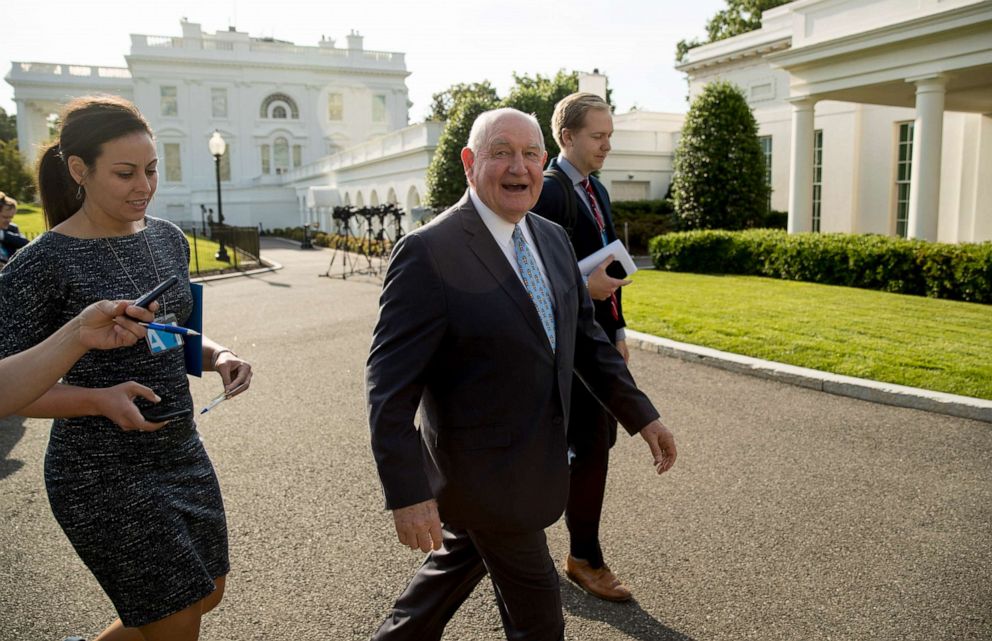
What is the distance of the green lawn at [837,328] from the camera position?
757cm

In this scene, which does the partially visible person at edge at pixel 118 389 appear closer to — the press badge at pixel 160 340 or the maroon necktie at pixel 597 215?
the press badge at pixel 160 340

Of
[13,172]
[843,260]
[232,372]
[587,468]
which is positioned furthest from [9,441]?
[13,172]

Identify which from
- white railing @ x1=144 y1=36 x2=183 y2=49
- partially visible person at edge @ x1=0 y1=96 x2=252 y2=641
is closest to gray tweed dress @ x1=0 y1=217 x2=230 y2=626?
partially visible person at edge @ x1=0 y1=96 x2=252 y2=641

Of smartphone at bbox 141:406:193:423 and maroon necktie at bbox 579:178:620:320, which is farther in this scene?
maroon necktie at bbox 579:178:620:320

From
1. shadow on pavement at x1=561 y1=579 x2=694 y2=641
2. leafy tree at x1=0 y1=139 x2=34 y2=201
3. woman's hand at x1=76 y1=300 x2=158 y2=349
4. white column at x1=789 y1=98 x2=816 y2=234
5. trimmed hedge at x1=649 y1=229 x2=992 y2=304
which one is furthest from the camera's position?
leafy tree at x1=0 y1=139 x2=34 y2=201

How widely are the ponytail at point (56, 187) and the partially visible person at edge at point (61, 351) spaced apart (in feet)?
2.33

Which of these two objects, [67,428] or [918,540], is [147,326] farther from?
[918,540]

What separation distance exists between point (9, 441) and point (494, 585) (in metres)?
5.67

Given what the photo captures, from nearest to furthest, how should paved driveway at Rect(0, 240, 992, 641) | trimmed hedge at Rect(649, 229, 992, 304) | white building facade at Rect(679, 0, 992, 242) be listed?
paved driveway at Rect(0, 240, 992, 641)
trimmed hedge at Rect(649, 229, 992, 304)
white building facade at Rect(679, 0, 992, 242)

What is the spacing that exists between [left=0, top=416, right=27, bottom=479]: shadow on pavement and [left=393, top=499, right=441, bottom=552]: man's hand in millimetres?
4617

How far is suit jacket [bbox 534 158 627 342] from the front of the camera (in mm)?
A: 3793

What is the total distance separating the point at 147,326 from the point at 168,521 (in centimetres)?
71

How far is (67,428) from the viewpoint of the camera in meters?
2.26

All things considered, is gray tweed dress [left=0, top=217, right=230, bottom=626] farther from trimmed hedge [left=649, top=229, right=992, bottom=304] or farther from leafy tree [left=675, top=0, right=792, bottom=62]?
leafy tree [left=675, top=0, right=792, bottom=62]
